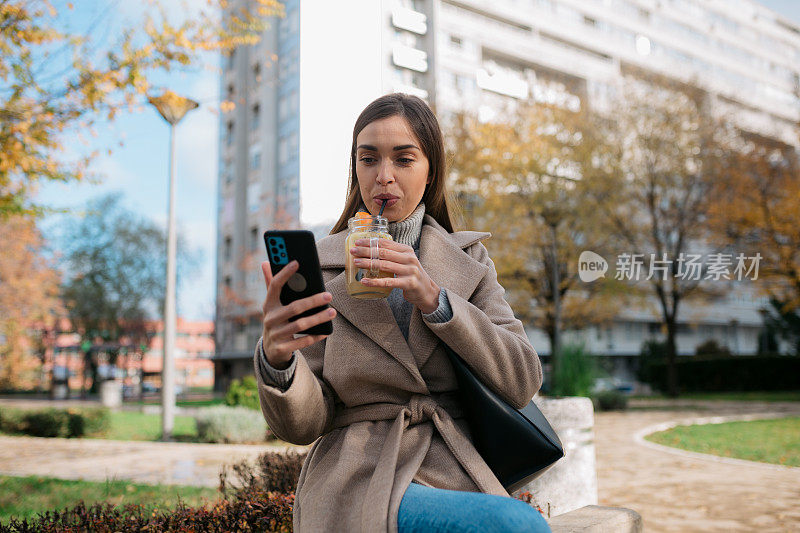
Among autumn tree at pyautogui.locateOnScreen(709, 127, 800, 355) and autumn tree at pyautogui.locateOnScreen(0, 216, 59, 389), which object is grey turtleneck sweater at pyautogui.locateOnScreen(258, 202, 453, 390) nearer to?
autumn tree at pyautogui.locateOnScreen(709, 127, 800, 355)

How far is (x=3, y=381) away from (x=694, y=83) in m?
26.5

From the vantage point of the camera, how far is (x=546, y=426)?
1606 millimetres

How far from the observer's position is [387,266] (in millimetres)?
1333

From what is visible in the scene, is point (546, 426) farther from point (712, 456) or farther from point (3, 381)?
point (3, 381)

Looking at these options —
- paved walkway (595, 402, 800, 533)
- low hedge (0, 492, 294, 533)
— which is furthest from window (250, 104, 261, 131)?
low hedge (0, 492, 294, 533)

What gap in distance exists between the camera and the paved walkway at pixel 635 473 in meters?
4.95

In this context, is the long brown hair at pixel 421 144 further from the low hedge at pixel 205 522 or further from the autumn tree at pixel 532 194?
the autumn tree at pixel 532 194

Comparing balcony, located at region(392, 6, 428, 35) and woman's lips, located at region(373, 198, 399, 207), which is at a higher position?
balcony, located at region(392, 6, 428, 35)

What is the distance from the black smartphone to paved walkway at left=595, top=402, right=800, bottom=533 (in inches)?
163

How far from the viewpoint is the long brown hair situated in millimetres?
1704

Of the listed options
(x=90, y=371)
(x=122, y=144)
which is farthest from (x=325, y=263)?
(x=90, y=371)

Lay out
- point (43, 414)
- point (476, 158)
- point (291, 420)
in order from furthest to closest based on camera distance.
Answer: point (476, 158) < point (43, 414) < point (291, 420)

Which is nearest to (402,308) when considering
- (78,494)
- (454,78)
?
(78,494)

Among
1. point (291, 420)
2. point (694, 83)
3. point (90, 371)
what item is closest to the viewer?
point (291, 420)
